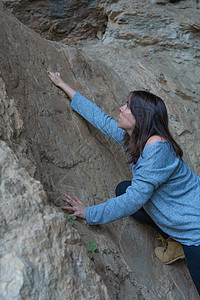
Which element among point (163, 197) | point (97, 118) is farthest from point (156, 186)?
point (97, 118)

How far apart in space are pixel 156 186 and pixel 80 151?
0.71 metres

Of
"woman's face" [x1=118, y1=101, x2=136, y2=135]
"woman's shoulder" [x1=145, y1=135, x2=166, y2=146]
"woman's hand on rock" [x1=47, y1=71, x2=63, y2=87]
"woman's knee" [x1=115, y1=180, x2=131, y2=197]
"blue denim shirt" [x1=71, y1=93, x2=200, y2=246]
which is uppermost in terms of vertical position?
"woman's hand on rock" [x1=47, y1=71, x2=63, y2=87]

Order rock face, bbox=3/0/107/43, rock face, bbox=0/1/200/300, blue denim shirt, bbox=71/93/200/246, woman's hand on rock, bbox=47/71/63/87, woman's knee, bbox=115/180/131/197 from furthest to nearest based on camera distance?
rock face, bbox=3/0/107/43
woman's hand on rock, bbox=47/71/63/87
woman's knee, bbox=115/180/131/197
blue denim shirt, bbox=71/93/200/246
rock face, bbox=0/1/200/300

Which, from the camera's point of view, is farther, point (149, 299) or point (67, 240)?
point (149, 299)

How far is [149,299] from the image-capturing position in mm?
1769

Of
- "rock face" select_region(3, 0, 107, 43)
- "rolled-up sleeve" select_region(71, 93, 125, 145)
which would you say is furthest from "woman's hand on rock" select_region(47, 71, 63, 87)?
"rock face" select_region(3, 0, 107, 43)

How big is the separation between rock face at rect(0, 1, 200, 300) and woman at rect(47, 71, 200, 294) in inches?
7.8

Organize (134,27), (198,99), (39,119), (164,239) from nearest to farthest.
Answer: (39,119) → (164,239) → (198,99) → (134,27)

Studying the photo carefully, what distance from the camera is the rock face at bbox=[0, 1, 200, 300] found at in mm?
1136

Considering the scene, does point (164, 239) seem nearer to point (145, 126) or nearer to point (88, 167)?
point (88, 167)

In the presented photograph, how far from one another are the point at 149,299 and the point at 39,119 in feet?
4.50

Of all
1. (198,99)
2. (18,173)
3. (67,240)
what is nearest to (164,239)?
(67,240)

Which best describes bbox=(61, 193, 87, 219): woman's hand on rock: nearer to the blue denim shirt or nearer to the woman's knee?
the blue denim shirt

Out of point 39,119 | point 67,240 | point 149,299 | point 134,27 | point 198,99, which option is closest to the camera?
point 67,240
